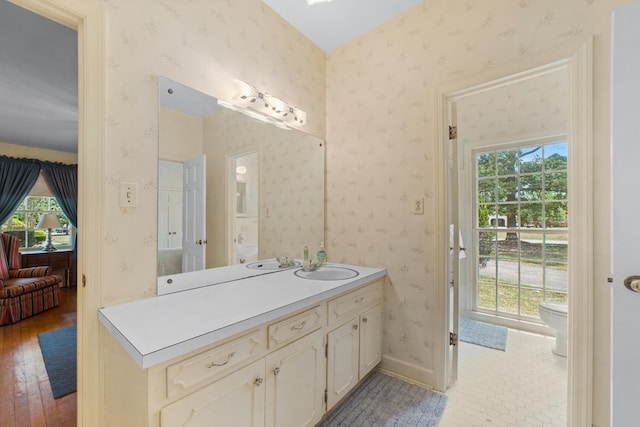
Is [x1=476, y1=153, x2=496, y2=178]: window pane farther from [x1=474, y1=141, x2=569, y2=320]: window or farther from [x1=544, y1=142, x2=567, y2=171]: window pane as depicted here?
[x1=544, y1=142, x2=567, y2=171]: window pane

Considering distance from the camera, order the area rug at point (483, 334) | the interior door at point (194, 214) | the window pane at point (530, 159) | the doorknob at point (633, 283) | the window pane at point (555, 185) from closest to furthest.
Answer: the doorknob at point (633, 283) < the interior door at point (194, 214) < the area rug at point (483, 334) < the window pane at point (555, 185) < the window pane at point (530, 159)

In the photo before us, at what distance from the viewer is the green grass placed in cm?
283

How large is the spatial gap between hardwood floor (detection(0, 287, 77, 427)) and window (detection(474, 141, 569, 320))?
3803 mm

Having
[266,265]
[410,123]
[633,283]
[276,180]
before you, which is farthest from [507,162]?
[266,265]

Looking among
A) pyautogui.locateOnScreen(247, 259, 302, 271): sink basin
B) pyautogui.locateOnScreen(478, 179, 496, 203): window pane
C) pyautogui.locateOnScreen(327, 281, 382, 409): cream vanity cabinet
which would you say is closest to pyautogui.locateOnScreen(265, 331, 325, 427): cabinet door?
pyautogui.locateOnScreen(327, 281, 382, 409): cream vanity cabinet

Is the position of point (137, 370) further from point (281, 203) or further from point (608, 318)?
point (608, 318)

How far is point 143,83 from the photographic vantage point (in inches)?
50.6

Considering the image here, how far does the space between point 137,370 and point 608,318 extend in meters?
2.03

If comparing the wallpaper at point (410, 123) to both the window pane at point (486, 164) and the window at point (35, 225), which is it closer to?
the window pane at point (486, 164)

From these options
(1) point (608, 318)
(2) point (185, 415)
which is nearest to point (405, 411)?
(1) point (608, 318)

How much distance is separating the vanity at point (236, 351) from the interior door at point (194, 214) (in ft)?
0.40

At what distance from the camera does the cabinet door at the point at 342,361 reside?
1506 millimetres

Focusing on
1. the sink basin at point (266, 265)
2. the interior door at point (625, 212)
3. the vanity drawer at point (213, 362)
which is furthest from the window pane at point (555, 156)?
the vanity drawer at point (213, 362)

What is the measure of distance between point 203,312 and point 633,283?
1.65 meters
